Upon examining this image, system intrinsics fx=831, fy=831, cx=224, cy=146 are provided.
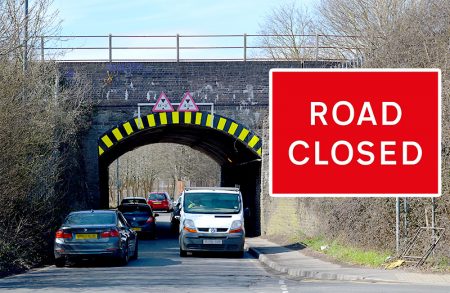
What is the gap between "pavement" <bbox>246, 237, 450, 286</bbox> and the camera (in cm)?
1609

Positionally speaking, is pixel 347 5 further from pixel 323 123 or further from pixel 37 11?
pixel 323 123

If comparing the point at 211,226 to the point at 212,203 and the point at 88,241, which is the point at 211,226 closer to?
the point at 212,203

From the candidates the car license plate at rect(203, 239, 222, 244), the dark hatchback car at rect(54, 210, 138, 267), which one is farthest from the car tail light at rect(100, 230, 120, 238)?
the car license plate at rect(203, 239, 222, 244)

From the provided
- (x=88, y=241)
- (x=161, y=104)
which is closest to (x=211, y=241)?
(x=88, y=241)

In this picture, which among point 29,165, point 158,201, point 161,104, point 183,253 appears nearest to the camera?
point 29,165

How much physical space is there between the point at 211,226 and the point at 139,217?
10.4 metres

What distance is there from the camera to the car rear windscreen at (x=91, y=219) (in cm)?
2053

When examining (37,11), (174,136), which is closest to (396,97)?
(37,11)

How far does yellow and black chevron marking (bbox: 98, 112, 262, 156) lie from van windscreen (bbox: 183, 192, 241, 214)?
5964 mm

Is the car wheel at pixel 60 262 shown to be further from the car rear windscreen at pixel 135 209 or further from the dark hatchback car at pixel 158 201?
the dark hatchback car at pixel 158 201

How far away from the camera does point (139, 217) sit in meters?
34.1

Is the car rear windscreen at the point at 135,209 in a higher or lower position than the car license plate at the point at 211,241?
higher

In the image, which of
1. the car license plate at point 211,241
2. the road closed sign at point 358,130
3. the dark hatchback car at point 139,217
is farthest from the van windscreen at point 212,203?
the road closed sign at point 358,130

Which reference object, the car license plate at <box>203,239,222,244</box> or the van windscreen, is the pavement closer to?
the car license plate at <box>203,239,222,244</box>
